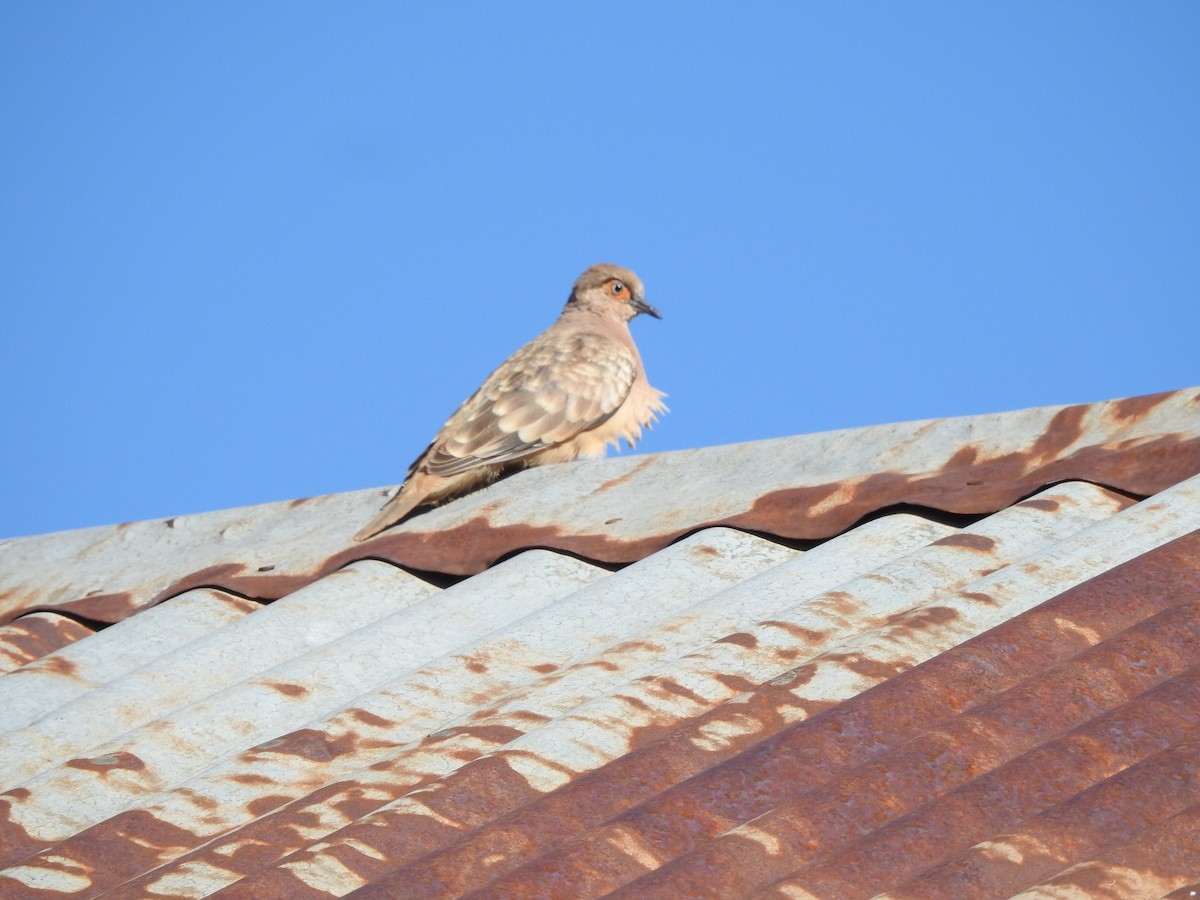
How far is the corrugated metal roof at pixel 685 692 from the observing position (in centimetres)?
213

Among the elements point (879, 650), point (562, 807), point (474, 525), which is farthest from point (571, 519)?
point (562, 807)

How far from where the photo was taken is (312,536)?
4.82 m

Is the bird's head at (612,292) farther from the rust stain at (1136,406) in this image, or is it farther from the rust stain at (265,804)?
the rust stain at (265,804)

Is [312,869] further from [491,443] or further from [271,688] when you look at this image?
[491,443]

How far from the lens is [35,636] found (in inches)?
176

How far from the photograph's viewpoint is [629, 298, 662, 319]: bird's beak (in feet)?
27.0

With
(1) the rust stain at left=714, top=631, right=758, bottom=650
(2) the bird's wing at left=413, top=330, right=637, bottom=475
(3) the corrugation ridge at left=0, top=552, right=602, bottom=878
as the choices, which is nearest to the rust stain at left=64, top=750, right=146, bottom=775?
(3) the corrugation ridge at left=0, top=552, right=602, bottom=878

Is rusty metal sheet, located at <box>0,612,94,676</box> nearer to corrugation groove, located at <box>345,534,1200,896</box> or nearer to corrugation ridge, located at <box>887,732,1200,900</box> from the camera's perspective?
corrugation groove, located at <box>345,534,1200,896</box>

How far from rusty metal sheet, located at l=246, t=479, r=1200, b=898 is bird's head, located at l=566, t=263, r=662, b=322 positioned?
17.1 ft

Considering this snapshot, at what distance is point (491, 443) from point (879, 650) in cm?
359

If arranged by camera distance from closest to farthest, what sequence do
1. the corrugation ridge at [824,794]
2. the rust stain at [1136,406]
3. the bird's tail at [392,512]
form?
the corrugation ridge at [824,794] < the rust stain at [1136,406] < the bird's tail at [392,512]

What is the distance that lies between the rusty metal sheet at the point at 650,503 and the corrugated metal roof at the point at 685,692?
1 centimetres

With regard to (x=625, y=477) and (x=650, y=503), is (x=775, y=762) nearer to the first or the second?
(x=650, y=503)

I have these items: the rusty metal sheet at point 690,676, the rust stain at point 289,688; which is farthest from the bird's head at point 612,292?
the rust stain at point 289,688
